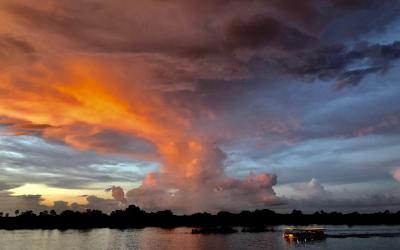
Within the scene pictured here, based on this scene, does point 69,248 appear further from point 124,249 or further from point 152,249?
point 152,249

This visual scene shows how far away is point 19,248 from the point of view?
154 m

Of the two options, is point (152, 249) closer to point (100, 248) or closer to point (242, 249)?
point (100, 248)

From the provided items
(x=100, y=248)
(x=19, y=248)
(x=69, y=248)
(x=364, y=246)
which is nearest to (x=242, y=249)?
(x=364, y=246)

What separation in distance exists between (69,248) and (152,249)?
34.1 m

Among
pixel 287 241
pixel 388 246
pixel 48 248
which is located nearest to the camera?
pixel 388 246

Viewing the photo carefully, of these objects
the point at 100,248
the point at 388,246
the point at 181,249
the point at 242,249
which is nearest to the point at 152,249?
the point at 181,249

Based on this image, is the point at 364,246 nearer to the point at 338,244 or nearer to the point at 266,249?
the point at 338,244

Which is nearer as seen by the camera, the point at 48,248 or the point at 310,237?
the point at 48,248

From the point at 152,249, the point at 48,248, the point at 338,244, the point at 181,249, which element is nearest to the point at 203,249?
the point at 181,249

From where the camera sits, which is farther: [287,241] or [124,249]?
[287,241]

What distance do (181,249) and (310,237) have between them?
5850 centimetres

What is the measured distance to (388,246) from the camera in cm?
13550

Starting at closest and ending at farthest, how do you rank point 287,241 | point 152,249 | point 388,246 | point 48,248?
1. point 388,246
2. point 152,249
3. point 48,248
4. point 287,241

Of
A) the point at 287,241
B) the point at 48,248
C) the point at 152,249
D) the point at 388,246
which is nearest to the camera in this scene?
the point at 388,246
